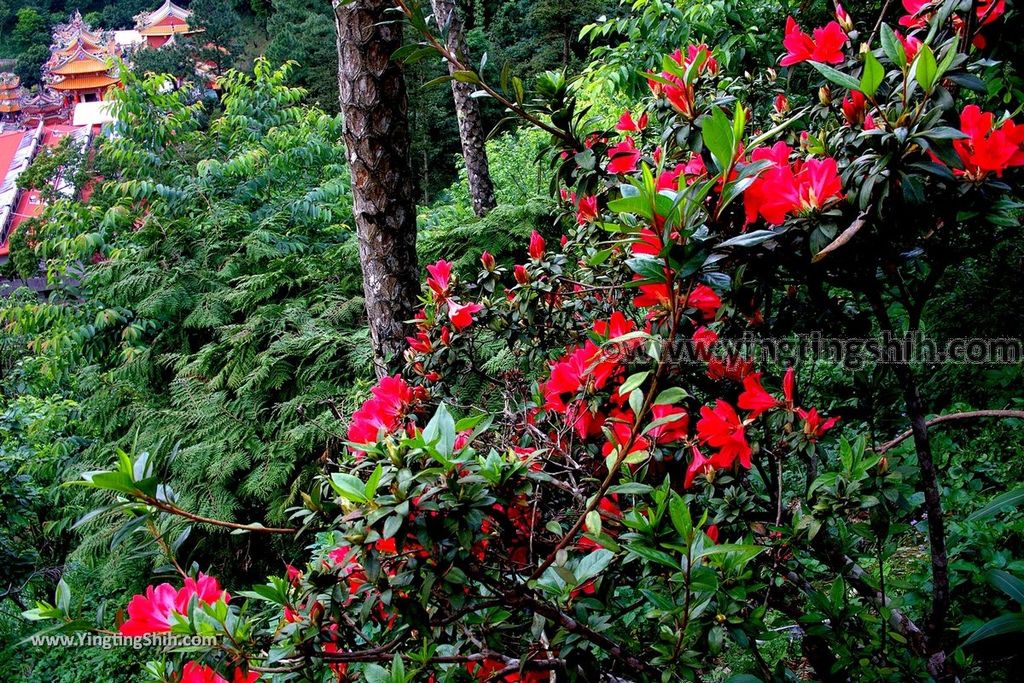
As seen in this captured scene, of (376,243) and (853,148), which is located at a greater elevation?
(853,148)

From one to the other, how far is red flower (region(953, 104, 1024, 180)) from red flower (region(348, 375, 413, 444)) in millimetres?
874

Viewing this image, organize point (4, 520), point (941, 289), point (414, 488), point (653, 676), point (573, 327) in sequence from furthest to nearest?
1. point (4, 520)
2. point (941, 289)
3. point (573, 327)
4. point (653, 676)
5. point (414, 488)

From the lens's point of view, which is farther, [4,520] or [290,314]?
[290,314]

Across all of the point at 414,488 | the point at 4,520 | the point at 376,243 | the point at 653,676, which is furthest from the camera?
the point at 4,520

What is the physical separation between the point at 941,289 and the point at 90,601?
392 cm

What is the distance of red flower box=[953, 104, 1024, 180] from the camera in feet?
2.68

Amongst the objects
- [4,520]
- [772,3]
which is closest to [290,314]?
[4,520]

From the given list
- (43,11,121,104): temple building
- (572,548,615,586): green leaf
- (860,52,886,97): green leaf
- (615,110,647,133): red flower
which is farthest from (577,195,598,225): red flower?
(43,11,121,104): temple building

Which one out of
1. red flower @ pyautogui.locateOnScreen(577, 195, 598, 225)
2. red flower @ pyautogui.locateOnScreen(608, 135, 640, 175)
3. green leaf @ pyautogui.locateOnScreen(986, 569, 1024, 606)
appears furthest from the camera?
red flower @ pyautogui.locateOnScreen(577, 195, 598, 225)

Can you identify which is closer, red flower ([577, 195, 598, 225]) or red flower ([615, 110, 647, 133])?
red flower ([577, 195, 598, 225])

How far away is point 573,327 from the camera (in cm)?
156

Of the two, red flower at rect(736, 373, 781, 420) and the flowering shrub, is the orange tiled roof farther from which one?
red flower at rect(736, 373, 781, 420)

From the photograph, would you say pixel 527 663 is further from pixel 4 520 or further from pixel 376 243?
pixel 4 520

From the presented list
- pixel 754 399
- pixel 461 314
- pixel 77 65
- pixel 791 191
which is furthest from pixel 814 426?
pixel 77 65
